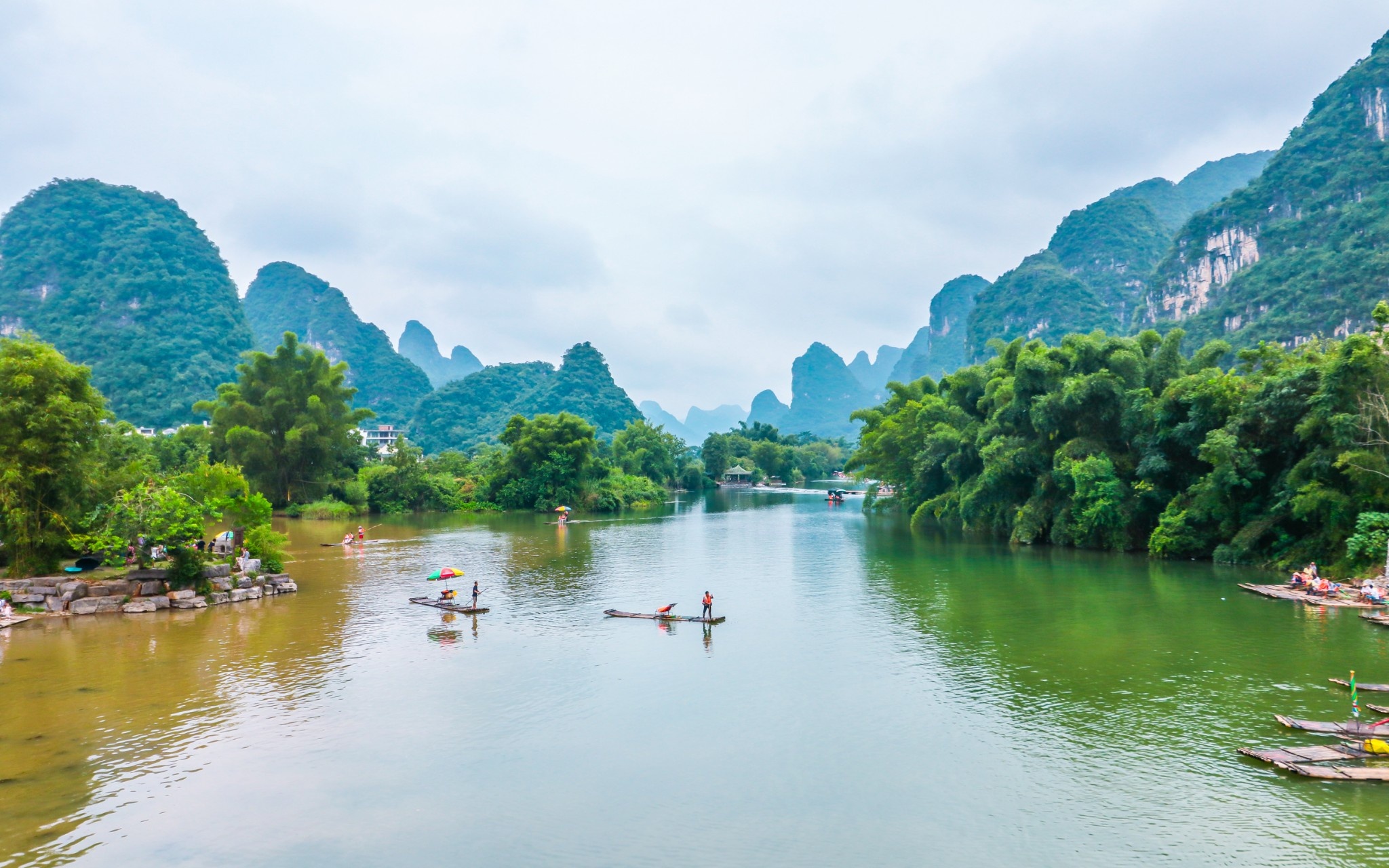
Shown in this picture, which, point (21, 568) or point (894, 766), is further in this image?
point (21, 568)

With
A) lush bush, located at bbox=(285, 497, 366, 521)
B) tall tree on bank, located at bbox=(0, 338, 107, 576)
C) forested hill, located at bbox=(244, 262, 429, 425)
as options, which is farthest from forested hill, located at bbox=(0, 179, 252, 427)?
tall tree on bank, located at bbox=(0, 338, 107, 576)

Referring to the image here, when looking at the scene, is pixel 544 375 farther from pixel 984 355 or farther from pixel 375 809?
pixel 375 809

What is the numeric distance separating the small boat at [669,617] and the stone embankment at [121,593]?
1049cm

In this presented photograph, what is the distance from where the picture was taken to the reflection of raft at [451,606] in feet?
67.2

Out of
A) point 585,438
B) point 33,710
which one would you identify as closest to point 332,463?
point 585,438

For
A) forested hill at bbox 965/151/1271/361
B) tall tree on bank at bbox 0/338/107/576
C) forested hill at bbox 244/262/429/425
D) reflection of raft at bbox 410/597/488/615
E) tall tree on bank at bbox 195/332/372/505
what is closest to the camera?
tall tree on bank at bbox 0/338/107/576

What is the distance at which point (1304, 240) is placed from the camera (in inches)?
3541

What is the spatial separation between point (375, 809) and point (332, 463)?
154 feet

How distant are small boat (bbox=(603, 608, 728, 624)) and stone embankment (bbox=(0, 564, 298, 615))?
34.4ft

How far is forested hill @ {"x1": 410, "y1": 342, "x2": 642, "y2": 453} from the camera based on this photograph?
13550cm

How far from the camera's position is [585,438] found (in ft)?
196

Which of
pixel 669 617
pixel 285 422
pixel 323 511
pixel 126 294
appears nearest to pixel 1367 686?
pixel 669 617

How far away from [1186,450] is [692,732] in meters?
23.3

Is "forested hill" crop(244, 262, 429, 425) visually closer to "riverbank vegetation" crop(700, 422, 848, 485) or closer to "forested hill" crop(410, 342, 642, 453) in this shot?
"forested hill" crop(410, 342, 642, 453)
